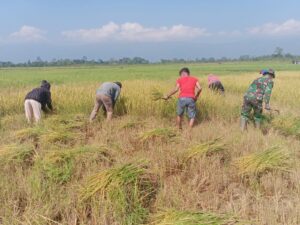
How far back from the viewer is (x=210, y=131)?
5.80m

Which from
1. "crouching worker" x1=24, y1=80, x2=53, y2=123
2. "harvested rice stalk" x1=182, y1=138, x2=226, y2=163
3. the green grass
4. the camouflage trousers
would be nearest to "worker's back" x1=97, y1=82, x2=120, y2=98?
"crouching worker" x1=24, y1=80, x2=53, y2=123

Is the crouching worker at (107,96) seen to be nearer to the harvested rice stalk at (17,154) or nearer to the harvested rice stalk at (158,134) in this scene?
the harvested rice stalk at (158,134)

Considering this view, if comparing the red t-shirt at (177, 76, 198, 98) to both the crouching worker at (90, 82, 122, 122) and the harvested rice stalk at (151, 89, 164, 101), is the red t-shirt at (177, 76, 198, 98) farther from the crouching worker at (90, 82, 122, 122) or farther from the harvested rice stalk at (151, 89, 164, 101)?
the crouching worker at (90, 82, 122, 122)

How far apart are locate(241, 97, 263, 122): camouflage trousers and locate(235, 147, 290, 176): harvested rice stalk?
7.17ft

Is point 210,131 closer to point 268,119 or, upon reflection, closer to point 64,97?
point 268,119

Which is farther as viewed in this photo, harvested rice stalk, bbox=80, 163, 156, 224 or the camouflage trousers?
the camouflage trousers

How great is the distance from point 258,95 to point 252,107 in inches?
12.6

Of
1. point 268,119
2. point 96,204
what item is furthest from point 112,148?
point 268,119

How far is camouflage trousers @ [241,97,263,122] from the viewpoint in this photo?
5977 mm

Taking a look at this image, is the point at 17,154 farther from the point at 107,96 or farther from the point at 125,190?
the point at 107,96

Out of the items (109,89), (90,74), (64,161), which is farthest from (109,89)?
(90,74)

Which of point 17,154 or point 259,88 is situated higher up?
point 259,88

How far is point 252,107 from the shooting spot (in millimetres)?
6129

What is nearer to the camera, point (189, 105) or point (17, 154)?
point (17, 154)
